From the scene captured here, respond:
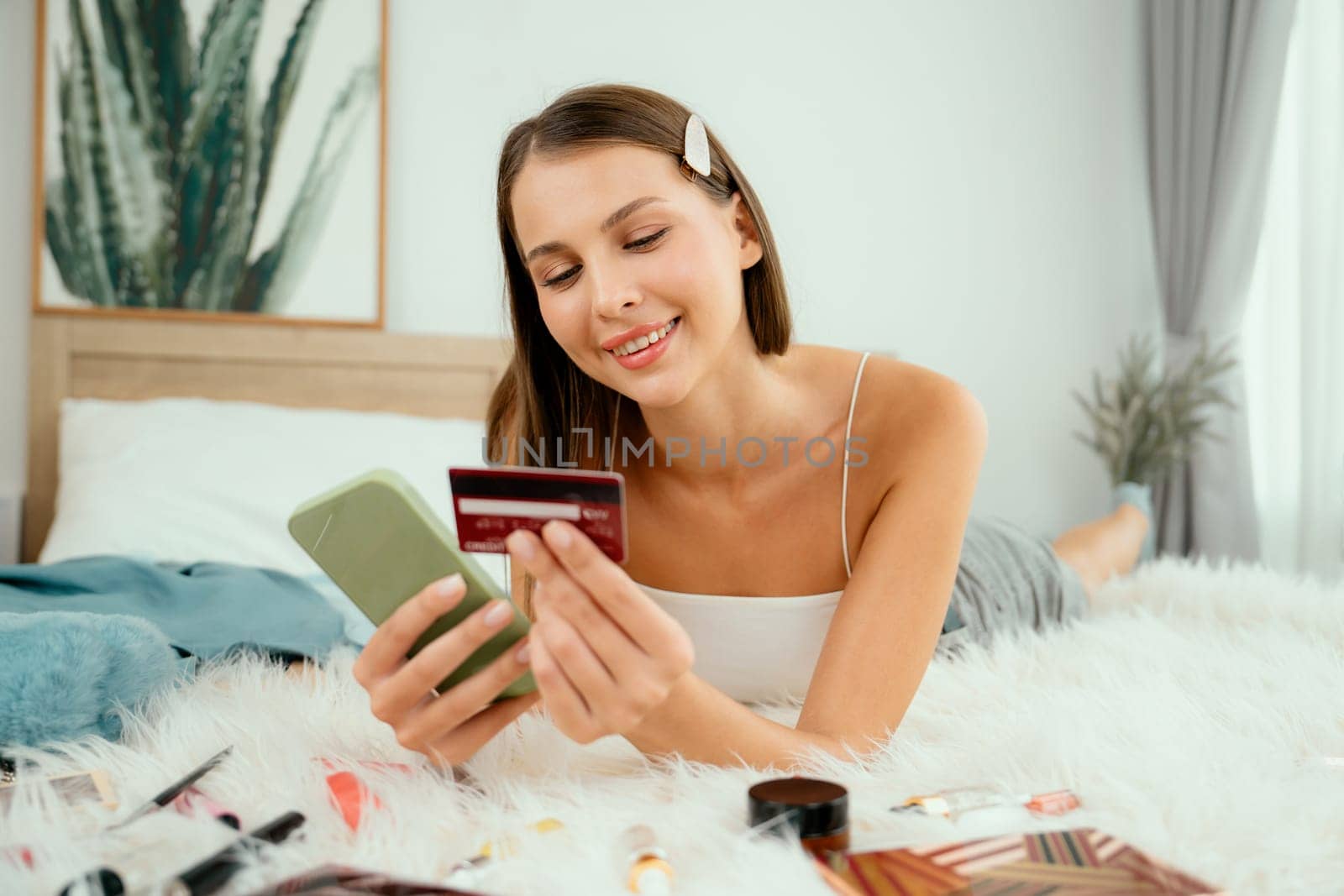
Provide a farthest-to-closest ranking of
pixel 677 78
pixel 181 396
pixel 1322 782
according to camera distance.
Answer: pixel 677 78
pixel 181 396
pixel 1322 782

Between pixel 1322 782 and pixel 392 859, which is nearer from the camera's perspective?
pixel 392 859

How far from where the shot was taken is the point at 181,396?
251 cm

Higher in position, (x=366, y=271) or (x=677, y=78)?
(x=677, y=78)

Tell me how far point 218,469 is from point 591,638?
5.39 ft

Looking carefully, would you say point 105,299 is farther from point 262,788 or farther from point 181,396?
point 262,788

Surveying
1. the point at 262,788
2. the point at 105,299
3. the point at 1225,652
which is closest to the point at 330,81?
the point at 105,299

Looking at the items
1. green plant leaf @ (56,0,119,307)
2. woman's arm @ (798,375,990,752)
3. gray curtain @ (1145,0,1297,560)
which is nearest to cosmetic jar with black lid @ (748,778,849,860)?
woman's arm @ (798,375,990,752)

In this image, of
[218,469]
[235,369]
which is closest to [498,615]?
[218,469]

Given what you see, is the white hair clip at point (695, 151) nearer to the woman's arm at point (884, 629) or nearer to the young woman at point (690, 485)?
the young woman at point (690, 485)

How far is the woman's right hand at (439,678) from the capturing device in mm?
801

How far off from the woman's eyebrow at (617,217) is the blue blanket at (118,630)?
24.1 inches

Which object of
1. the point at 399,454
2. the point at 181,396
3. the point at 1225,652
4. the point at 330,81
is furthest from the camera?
the point at 330,81

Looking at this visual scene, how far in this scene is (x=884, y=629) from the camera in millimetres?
1082

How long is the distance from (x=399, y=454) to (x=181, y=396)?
0.66 m
